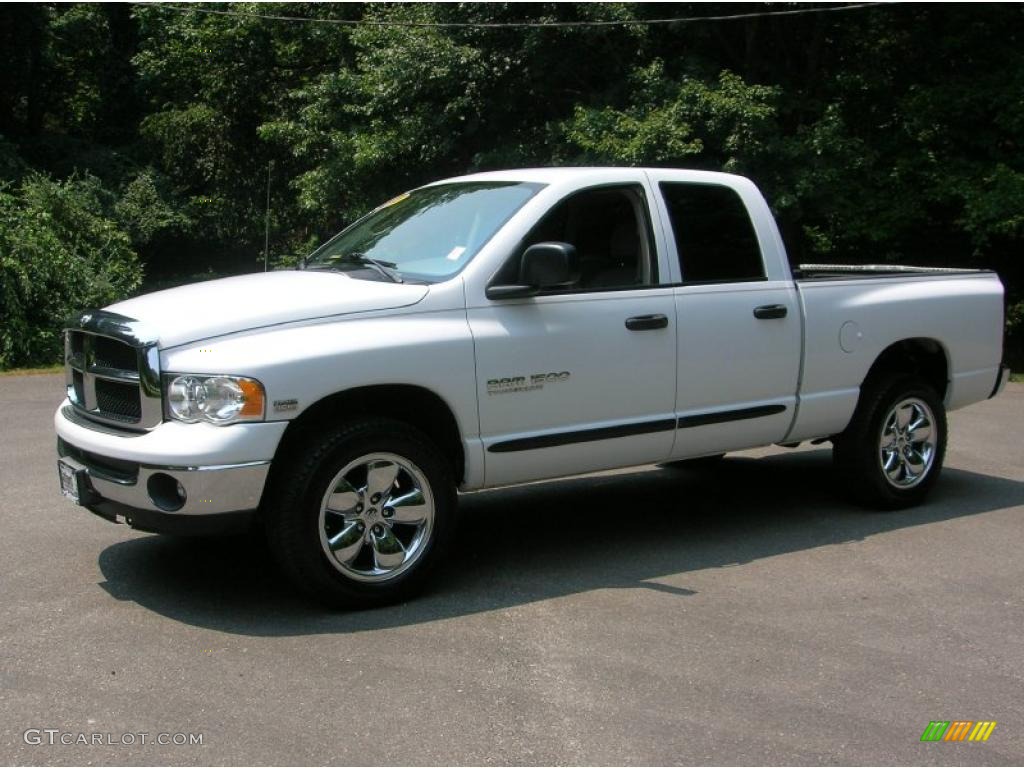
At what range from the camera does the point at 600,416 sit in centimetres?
585

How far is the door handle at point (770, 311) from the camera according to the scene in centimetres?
640

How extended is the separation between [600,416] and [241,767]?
8.97 feet

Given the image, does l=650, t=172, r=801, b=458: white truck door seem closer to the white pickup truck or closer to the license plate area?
the white pickup truck

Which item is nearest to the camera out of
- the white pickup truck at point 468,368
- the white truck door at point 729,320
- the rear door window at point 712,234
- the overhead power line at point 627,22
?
the white pickup truck at point 468,368

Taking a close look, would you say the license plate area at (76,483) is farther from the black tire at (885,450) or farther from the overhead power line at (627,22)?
the overhead power line at (627,22)

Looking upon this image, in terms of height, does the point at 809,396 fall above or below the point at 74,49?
below

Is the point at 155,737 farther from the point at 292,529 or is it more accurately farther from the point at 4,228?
the point at 4,228

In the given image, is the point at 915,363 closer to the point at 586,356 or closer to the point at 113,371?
the point at 586,356

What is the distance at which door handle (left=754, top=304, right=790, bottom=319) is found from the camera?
640 centimetres

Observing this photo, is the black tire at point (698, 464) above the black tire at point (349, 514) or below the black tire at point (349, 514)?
below

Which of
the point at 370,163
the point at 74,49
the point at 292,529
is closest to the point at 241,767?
the point at 292,529

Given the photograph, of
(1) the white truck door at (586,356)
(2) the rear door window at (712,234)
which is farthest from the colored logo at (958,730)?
(2) the rear door window at (712,234)

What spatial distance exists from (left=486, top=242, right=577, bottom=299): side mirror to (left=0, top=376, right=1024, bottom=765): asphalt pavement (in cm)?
144

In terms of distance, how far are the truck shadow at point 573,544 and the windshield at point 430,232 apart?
5.16 ft
